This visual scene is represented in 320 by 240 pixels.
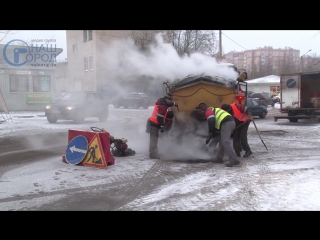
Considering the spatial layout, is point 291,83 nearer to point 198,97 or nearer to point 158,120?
point 198,97

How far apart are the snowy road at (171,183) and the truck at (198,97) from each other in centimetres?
39

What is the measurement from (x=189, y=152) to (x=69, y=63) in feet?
40.8

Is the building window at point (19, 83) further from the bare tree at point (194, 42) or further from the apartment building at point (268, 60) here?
the apartment building at point (268, 60)

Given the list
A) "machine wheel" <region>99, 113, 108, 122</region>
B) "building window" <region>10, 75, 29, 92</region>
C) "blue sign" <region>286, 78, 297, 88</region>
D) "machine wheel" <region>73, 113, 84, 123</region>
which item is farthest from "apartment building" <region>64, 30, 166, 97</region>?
"blue sign" <region>286, 78, 297, 88</region>

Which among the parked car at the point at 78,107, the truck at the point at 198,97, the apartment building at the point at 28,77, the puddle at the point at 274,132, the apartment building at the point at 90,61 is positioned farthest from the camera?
the apartment building at the point at 28,77

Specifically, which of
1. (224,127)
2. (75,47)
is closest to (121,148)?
(224,127)

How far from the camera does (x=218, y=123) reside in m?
7.47

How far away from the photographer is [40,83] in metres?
23.3

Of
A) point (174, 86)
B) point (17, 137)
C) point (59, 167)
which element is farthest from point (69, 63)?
point (59, 167)

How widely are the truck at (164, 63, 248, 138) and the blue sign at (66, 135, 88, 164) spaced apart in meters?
2.76

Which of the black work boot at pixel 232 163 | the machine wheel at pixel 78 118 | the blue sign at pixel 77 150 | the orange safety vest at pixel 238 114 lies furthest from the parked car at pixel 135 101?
the black work boot at pixel 232 163

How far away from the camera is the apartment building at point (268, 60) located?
6925 centimetres

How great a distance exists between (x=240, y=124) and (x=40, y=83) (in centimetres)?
1842
